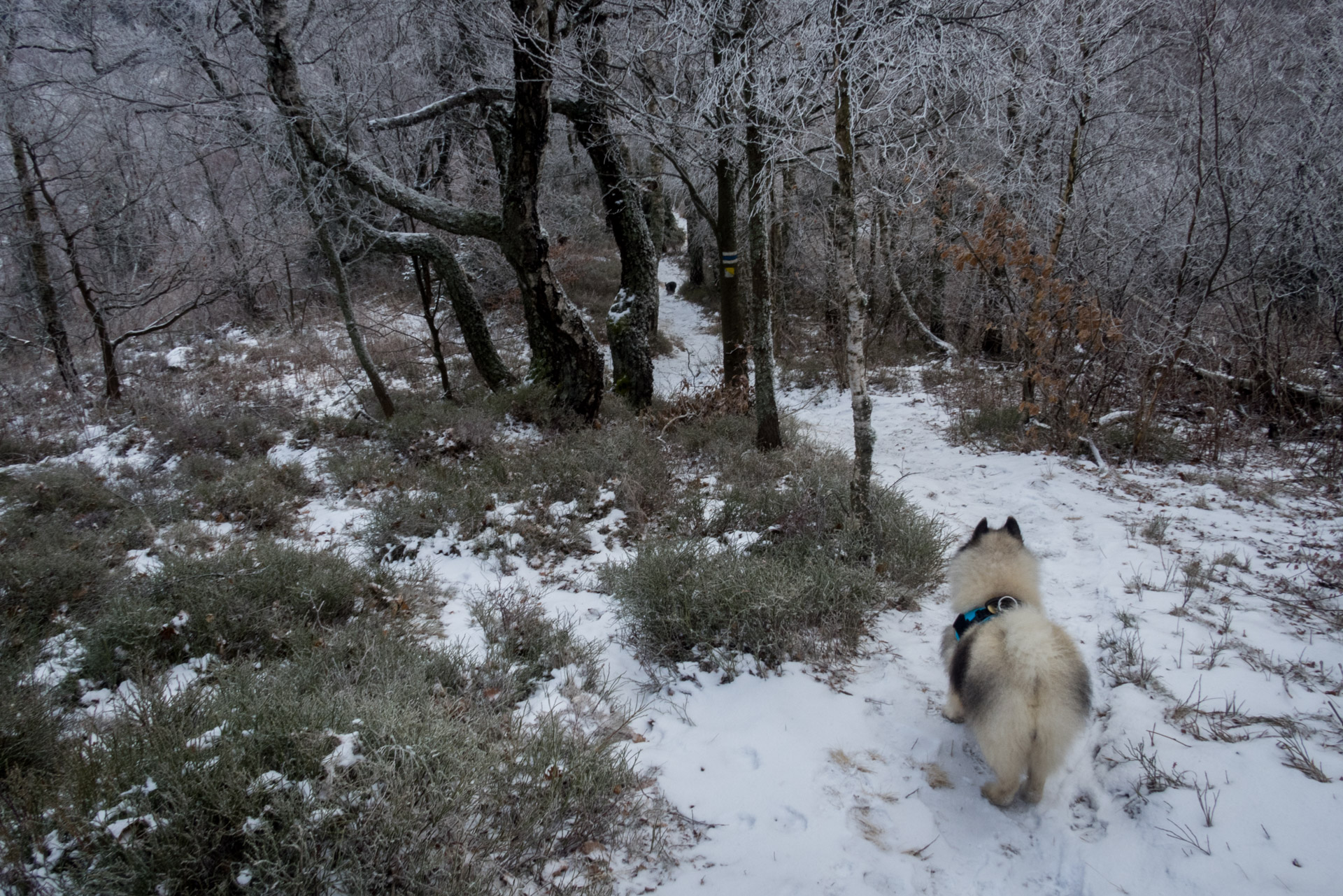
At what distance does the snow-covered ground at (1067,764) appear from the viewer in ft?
7.13

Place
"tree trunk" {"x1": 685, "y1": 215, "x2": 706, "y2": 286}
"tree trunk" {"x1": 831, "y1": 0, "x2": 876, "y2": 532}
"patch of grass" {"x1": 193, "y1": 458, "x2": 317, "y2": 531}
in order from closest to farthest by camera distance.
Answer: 1. "tree trunk" {"x1": 831, "y1": 0, "x2": 876, "y2": 532}
2. "patch of grass" {"x1": 193, "y1": 458, "x2": 317, "y2": 531}
3. "tree trunk" {"x1": 685, "y1": 215, "x2": 706, "y2": 286}

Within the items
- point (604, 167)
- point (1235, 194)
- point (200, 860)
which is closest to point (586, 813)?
point (200, 860)

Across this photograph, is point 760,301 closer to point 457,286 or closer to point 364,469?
point 364,469

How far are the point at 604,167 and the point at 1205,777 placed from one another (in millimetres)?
8789

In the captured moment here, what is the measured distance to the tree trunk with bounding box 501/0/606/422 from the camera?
643 cm

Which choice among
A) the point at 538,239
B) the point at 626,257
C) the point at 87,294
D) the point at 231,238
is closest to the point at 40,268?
the point at 87,294

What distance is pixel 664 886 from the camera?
2.17m

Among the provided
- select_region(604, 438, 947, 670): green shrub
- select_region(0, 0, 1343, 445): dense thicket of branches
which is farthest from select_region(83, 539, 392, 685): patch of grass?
select_region(0, 0, 1343, 445): dense thicket of branches

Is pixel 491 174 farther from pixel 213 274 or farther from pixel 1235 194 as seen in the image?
pixel 1235 194

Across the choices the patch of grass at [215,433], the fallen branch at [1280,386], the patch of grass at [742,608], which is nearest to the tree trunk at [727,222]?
the patch of grass at [742,608]

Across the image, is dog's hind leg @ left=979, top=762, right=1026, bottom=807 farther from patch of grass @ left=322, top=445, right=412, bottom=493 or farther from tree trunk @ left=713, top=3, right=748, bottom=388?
patch of grass @ left=322, top=445, right=412, bottom=493

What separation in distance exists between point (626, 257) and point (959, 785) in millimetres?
8059

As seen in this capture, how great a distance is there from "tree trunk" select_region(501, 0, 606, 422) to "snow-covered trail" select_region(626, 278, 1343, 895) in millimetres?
5352

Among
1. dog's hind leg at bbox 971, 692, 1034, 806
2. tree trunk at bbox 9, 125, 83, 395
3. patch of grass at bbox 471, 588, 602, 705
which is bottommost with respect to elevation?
patch of grass at bbox 471, 588, 602, 705
